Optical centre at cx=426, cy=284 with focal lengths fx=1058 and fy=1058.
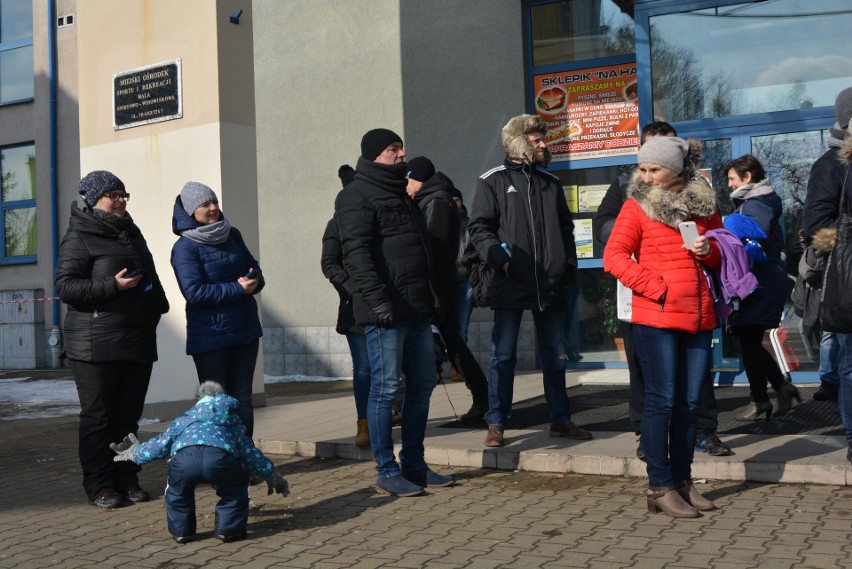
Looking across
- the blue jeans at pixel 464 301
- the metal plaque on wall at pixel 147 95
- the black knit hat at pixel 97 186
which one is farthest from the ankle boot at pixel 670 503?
the metal plaque on wall at pixel 147 95

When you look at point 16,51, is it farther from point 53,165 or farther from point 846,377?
point 846,377

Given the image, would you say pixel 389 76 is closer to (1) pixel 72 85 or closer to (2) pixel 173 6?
(2) pixel 173 6

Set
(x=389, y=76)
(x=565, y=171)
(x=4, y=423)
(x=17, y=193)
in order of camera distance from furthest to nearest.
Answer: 1. (x=17, y=193)
2. (x=389, y=76)
3. (x=565, y=171)
4. (x=4, y=423)

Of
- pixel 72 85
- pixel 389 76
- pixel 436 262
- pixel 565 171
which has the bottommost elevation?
pixel 436 262

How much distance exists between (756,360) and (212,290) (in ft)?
12.3

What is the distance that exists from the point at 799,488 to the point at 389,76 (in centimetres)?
796

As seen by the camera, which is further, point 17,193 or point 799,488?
point 17,193

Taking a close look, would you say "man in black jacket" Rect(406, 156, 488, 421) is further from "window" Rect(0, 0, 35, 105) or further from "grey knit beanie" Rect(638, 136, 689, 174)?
"window" Rect(0, 0, 35, 105)

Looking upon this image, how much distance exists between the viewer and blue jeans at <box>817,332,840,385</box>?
832cm

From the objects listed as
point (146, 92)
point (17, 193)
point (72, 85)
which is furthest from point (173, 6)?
point (17, 193)

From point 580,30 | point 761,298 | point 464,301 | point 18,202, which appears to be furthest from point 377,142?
point 18,202

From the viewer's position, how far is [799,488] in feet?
18.3

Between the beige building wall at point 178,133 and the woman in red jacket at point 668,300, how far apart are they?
193 inches

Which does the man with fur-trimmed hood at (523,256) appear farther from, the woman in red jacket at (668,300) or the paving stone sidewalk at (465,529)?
the woman in red jacket at (668,300)
